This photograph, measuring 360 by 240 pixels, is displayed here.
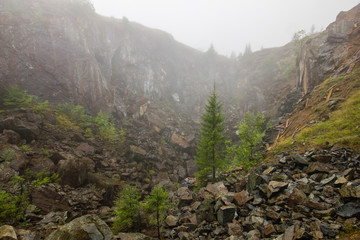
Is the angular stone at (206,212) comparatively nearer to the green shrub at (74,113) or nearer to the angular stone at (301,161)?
the angular stone at (301,161)

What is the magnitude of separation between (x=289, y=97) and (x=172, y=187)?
82.8 ft

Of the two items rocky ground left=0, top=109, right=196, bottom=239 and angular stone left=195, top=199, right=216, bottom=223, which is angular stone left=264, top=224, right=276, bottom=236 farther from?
rocky ground left=0, top=109, right=196, bottom=239

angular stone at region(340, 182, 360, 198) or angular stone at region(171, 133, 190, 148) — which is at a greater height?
angular stone at region(340, 182, 360, 198)

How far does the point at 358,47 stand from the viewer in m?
18.5

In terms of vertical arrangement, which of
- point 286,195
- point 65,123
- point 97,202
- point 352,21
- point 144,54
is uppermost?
point 144,54

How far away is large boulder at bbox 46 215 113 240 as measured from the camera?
6.74 m

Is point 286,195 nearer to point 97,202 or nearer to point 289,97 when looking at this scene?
point 97,202

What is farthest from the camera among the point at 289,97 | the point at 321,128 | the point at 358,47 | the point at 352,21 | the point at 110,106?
the point at 110,106

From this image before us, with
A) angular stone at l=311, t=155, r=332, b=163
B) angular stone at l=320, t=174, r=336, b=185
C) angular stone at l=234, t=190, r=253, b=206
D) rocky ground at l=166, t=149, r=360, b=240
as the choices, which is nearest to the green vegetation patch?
rocky ground at l=166, t=149, r=360, b=240

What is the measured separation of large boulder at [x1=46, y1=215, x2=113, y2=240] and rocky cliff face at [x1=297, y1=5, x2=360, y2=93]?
89.9 ft

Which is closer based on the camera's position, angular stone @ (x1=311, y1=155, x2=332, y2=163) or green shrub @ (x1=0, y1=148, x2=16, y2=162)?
angular stone @ (x1=311, y1=155, x2=332, y2=163)

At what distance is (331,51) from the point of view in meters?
21.5

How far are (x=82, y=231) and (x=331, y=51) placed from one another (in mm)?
32741

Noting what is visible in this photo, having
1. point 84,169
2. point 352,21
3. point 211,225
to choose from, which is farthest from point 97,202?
point 352,21
